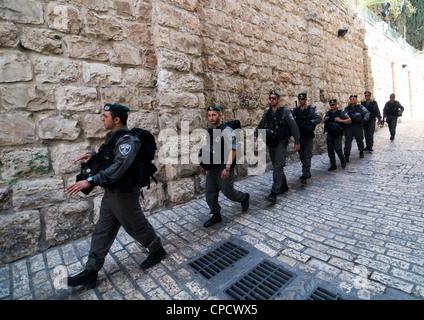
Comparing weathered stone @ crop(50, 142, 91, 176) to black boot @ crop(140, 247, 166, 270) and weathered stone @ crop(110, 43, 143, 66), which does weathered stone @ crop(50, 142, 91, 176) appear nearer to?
weathered stone @ crop(110, 43, 143, 66)

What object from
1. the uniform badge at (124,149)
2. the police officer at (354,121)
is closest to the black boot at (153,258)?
the uniform badge at (124,149)

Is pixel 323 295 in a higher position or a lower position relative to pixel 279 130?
lower

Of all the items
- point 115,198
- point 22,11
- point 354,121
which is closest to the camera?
point 115,198

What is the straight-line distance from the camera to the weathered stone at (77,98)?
3.11m

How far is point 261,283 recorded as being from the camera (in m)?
2.19

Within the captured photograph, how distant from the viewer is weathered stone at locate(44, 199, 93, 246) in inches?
117

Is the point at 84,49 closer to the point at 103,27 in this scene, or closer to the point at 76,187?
the point at 103,27

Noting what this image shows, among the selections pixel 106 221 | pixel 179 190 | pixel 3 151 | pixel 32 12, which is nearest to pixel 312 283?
pixel 106 221

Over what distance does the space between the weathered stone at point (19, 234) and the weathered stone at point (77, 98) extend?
1434 mm

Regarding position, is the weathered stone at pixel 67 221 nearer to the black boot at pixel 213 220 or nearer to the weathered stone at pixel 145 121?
the weathered stone at pixel 145 121

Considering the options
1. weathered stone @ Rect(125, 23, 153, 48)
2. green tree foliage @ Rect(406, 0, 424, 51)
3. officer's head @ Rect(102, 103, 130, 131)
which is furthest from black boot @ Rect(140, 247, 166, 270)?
green tree foliage @ Rect(406, 0, 424, 51)

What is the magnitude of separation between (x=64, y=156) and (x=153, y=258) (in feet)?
6.08

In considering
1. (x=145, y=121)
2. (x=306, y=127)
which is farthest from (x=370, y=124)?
(x=145, y=121)

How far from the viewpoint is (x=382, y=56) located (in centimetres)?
1488
